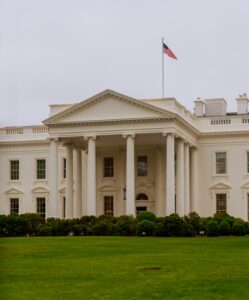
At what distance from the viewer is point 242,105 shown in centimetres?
6631

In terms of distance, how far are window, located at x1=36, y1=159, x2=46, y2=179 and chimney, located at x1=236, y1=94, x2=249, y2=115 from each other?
18375 mm

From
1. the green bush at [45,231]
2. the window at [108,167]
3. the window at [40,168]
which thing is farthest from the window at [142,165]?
the green bush at [45,231]

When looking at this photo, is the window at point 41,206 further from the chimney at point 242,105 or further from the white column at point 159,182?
the chimney at point 242,105

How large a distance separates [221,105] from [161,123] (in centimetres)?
1660

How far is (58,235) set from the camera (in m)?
49.3

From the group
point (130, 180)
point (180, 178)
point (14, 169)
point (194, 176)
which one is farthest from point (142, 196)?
point (14, 169)

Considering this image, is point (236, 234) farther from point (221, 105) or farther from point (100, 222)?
point (221, 105)

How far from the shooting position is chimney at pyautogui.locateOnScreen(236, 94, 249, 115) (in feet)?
217

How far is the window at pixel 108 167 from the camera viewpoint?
205 feet

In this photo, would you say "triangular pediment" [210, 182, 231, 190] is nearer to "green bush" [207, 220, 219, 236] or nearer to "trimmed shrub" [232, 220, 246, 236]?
"trimmed shrub" [232, 220, 246, 236]

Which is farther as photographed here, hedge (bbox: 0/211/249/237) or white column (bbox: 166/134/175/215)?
white column (bbox: 166/134/175/215)
